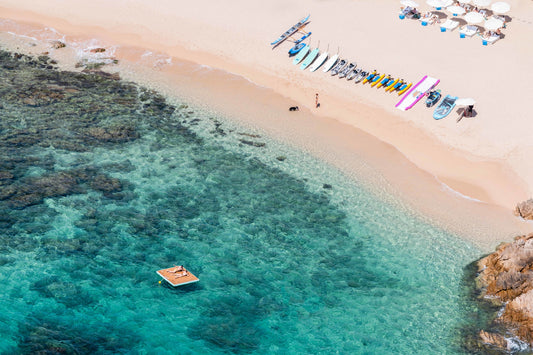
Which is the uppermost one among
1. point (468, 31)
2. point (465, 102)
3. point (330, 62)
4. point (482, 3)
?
point (482, 3)

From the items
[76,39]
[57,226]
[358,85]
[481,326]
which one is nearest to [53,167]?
[57,226]

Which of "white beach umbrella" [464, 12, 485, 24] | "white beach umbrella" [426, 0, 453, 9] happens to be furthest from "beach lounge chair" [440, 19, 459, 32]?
"white beach umbrella" [426, 0, 453, 9]

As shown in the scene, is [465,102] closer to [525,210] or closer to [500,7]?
[525,210]

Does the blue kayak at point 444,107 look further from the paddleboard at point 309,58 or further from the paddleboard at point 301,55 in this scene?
the paddleboard at point 301,55

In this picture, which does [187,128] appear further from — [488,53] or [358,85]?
[488,53]

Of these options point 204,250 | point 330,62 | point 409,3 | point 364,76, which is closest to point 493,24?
point 409,3

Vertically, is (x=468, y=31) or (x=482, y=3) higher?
(x=482, y=3)
